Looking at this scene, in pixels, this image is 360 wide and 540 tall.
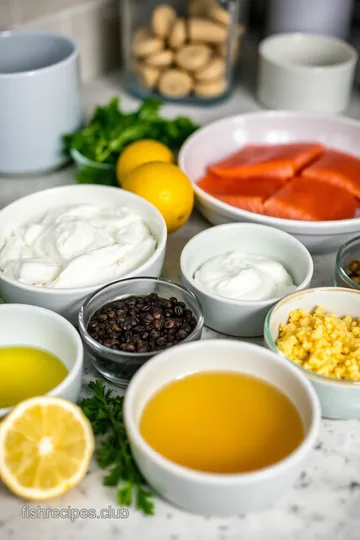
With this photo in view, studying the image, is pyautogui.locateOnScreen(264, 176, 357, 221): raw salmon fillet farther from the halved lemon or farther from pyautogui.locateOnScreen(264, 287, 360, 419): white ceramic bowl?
the halved lemon

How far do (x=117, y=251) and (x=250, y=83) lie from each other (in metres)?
0.90

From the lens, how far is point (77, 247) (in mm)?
1077

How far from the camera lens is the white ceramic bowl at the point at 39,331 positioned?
939 millimetres

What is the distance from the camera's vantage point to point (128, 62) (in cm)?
166

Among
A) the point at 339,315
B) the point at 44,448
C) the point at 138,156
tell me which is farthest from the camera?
the point at 138,156

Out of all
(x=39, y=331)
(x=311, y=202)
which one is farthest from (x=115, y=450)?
(x=311, y=202)

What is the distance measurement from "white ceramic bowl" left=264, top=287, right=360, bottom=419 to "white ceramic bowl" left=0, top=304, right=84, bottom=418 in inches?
10.6

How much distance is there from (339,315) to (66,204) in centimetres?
51

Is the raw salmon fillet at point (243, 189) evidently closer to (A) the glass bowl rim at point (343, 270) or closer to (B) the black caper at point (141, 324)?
(A) the glass bowl rim at point (343, 270)

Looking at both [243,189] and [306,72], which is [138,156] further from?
[306,72]

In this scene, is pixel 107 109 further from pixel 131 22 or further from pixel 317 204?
pixel 317 204

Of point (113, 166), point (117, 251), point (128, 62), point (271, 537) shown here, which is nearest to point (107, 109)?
point (113, 166)
